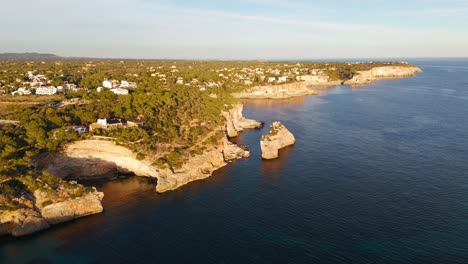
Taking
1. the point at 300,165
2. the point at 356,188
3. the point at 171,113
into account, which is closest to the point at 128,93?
the point at 171,113

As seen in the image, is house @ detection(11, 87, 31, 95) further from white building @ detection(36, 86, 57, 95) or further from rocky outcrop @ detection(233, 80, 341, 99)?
rocky outcrop @ detection(233, 80, 341, 99)

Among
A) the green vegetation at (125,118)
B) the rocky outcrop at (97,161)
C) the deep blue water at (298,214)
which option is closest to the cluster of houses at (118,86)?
the green vegetation at (125,118)

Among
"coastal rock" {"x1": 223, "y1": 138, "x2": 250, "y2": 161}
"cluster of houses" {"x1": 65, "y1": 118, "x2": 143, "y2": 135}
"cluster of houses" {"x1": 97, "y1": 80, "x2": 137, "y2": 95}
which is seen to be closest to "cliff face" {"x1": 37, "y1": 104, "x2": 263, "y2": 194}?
"cluster of houses" {"x1": 65, "y1": 118, "x2": 143, "y2": 135}

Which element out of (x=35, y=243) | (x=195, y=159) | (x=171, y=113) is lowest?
(x=35, y=243)

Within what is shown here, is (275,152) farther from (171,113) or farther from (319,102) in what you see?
(319,102)

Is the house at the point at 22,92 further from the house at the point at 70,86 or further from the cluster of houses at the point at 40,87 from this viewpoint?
the house at the point at 70,86
